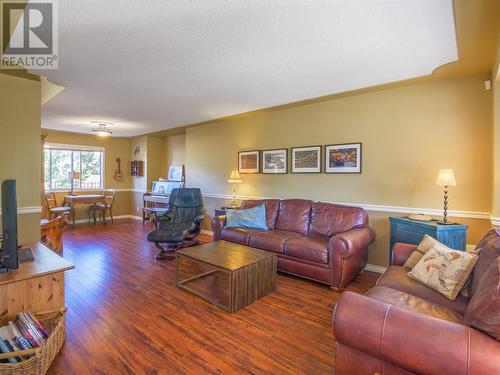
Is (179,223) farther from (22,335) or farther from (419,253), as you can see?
(419,253)

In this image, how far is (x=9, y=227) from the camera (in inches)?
71.4

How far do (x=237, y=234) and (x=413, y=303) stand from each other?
8.00 feet

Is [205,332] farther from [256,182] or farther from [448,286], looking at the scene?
[256,182]

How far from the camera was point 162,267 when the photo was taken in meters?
3.66

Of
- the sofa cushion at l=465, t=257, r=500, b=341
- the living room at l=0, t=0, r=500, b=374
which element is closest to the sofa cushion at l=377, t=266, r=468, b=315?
the living room at l=0, t=0, r=500, b=374

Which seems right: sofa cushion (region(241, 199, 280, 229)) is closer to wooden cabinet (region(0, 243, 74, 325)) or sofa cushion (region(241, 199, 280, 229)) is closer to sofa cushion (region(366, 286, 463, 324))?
sofa cushion (region(366, 286, 463, 324))

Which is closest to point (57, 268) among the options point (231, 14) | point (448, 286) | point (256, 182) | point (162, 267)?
point (162, 267)

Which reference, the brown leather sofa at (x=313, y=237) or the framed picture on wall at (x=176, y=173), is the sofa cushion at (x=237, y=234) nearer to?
the brown leather sofa at (x=313, y=237)

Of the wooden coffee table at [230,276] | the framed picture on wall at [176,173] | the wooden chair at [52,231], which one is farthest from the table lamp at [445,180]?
the framed picture on wall at [176,173]

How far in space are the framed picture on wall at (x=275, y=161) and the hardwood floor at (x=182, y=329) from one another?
1.93m

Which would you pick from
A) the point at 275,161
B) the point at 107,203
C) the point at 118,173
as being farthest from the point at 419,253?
the point at 118,173

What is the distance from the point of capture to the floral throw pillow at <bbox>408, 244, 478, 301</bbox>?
5.89 ft

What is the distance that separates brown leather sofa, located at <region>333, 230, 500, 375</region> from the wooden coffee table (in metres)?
1.20

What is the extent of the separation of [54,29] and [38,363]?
7.73 feet
